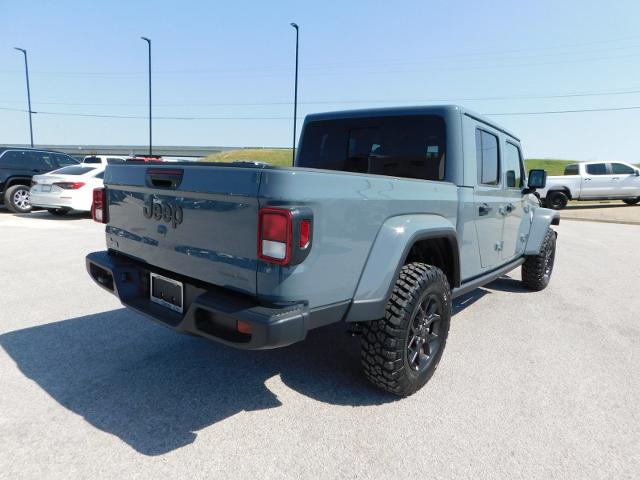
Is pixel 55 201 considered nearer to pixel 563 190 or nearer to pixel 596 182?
pixel 563 190

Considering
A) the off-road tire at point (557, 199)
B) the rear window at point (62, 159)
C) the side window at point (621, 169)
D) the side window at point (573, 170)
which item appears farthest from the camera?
the side window at point (573, 170)

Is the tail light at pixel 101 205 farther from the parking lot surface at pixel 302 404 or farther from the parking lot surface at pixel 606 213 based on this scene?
the parking lot surface at pixel 606 213

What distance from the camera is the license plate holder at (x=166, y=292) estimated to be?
2.54 metres

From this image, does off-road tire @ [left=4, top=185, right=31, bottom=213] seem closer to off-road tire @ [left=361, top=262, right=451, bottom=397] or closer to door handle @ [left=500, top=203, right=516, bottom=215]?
door handle @ [left=500, top=203, right=516, bottom=215]

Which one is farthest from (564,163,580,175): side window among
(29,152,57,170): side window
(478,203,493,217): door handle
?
(29,152,57,170): side window

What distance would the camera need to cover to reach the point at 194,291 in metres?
2.45

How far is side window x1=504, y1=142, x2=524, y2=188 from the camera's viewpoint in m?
4.43

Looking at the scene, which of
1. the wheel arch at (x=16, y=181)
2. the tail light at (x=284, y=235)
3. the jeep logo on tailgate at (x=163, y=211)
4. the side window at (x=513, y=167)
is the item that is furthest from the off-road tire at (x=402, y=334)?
the wheel arch at (x=16, y=181)

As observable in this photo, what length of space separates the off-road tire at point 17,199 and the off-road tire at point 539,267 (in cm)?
1206

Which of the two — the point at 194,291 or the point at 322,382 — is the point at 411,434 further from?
the point at 194,291

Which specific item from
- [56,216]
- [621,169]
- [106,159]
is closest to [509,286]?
[56,216]

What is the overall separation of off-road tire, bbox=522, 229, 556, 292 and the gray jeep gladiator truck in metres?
1.81

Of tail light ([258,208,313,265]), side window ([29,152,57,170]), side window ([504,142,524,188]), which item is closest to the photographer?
tail light ([258,208,313,265])

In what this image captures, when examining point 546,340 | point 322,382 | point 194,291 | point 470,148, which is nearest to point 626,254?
point 546,340
